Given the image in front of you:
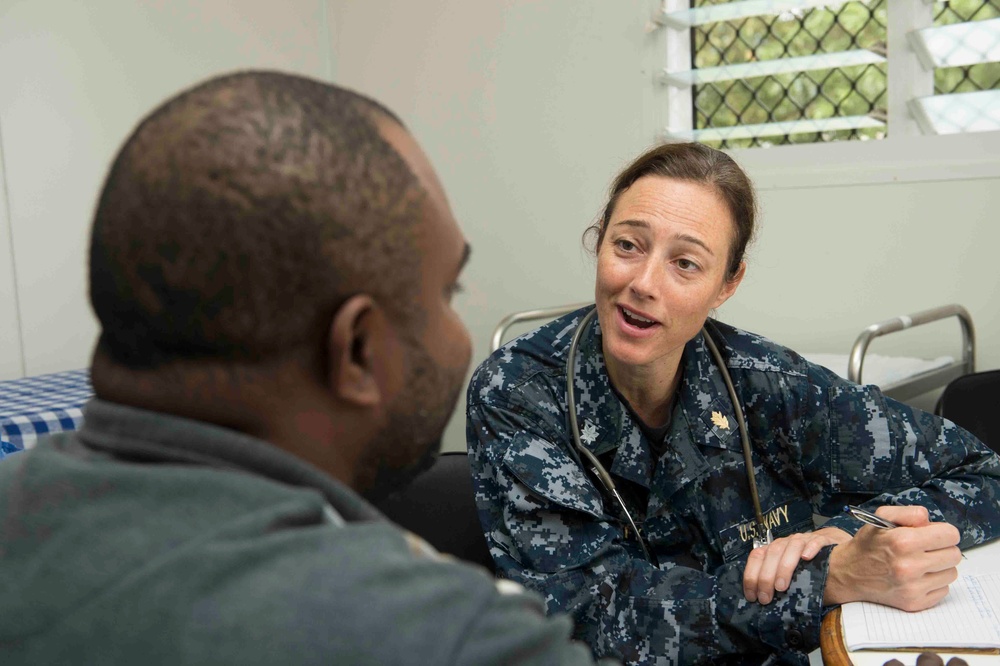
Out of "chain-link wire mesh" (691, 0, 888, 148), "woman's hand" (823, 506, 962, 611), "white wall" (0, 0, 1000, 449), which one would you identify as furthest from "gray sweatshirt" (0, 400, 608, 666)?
"chain-link wire mesh" (691, 0, 888, 148)

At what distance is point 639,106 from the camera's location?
3.17 metres

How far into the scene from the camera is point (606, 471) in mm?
1559

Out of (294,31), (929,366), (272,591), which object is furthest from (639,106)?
(272,591)

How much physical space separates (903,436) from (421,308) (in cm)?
119

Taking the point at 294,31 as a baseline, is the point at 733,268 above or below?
below

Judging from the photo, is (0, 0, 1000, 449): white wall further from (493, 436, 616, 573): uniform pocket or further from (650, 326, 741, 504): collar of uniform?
(493, 436, 616, 573): uniform pocket

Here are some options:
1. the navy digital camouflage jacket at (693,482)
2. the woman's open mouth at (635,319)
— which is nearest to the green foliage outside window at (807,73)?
the navy digital camouflage jacket at (693,482)

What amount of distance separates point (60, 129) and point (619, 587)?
8.45ft

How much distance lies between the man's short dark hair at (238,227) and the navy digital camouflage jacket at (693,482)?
0.86 m

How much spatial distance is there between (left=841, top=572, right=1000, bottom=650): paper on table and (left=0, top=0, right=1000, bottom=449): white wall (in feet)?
5.39

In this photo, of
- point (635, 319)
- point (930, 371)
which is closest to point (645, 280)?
point (635, 319)

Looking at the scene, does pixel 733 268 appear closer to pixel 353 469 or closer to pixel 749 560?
pixel 749 560

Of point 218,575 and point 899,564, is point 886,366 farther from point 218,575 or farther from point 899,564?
point 218,575

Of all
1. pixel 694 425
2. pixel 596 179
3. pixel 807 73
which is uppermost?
pixel 807 73
